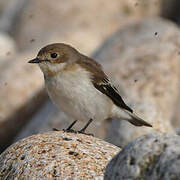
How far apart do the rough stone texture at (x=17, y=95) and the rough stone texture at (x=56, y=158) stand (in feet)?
20.7

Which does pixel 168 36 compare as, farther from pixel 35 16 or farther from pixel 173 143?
pixel 173 143

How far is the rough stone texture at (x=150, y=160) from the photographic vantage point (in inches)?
190

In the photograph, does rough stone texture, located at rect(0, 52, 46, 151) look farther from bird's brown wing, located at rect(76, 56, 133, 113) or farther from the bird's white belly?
the bird's white belly

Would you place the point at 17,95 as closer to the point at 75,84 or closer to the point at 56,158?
the point at 75,84

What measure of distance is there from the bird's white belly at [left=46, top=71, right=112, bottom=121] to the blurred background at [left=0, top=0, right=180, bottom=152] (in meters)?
1.40

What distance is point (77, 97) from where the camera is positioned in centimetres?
787

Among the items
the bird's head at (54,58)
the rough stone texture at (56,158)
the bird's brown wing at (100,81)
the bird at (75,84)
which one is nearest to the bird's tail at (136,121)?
the bird's brown wing at (100,81)

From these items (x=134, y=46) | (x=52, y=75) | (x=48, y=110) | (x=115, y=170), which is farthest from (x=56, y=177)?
(x=134, y=46)

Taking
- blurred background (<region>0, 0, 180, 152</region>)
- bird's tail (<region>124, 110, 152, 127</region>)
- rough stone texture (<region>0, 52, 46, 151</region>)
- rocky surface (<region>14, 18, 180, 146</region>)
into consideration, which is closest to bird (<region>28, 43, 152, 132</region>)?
bird's tail (<region>124, 110, 152, 127</region>)

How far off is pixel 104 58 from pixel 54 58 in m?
4.62

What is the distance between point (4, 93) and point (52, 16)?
5.65 m

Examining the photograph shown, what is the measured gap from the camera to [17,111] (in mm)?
13375

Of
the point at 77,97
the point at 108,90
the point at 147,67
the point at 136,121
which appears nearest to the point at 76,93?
the point at 77,97

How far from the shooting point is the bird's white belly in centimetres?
780
